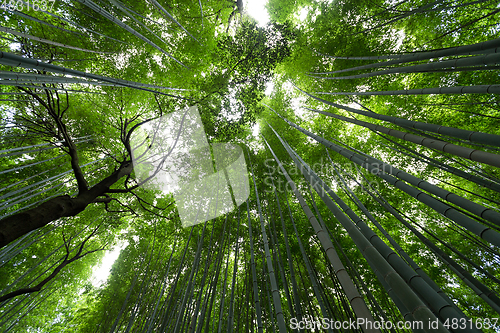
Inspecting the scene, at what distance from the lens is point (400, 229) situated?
4020 mm

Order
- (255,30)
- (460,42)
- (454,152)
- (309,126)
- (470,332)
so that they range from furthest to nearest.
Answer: (309,126), (255,30), (460,42), (454,152), (470,332)

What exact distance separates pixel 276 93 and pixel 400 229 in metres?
4.78

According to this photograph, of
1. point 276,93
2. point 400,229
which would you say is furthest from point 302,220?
point 276,93

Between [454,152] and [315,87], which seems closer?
[454,152]

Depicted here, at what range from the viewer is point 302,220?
157 inches

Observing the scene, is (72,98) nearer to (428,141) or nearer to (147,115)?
(147,115)

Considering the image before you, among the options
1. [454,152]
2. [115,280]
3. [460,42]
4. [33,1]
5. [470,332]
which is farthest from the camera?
[115,280]

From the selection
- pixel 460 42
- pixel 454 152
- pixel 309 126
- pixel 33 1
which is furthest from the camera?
pixel 309 126

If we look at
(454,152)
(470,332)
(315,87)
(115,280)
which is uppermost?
(315,87)

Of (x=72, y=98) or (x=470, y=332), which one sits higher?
(x=72, y=98)

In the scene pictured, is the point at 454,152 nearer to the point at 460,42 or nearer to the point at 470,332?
the point at 470,332

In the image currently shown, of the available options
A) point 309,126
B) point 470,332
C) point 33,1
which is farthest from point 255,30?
point 470,332

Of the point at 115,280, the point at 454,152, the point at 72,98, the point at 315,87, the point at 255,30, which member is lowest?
the point at 115,280

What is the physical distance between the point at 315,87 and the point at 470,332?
203 inches
